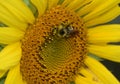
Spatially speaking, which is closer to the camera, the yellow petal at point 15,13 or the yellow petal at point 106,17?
the yellow petal at point 15,13

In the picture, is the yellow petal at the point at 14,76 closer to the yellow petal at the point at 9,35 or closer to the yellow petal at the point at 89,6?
the yellow petal at the point at 9,35

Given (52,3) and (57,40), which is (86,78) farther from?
(52,3)

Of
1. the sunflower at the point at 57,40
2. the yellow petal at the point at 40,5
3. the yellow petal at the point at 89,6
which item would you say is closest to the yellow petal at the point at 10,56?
the sunflower at the point at 57,40

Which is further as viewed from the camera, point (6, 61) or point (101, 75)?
point (101, 75)

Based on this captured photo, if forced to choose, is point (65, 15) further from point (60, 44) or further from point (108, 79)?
point (108, 79)

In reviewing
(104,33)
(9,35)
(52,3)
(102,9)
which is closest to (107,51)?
(104,33)

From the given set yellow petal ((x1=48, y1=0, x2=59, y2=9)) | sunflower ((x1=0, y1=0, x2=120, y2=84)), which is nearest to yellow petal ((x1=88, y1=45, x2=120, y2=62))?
sunflower ((x1=0, y1=0, x2=120, y2=84))

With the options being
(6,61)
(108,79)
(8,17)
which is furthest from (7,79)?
(108,79)
